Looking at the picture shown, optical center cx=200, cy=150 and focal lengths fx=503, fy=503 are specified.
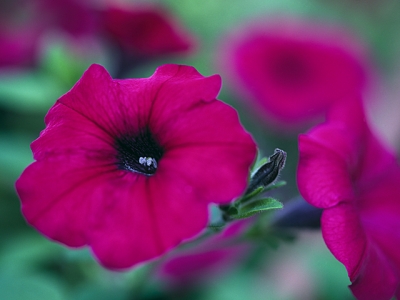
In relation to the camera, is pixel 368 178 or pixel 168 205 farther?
pixel 368 178

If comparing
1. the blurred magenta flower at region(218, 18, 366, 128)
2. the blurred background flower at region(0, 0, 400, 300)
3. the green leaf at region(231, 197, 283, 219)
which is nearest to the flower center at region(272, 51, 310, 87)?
the blurred magenta flower at region(218, 18, 366, 128)

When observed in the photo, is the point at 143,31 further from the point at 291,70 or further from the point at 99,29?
the point at 291,70

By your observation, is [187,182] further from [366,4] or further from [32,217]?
[366,4]

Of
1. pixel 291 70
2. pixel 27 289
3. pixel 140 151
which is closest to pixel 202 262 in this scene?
pixel 27 289

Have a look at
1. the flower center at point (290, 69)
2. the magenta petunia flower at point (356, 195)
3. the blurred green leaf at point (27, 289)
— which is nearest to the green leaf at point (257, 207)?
the magenta petunia flower at point (356, 195)

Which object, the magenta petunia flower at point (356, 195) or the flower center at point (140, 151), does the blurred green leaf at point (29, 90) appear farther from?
the magenta petunia flower at point (356, 195)

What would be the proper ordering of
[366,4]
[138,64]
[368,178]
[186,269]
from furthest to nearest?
[366,4] → [138,64] → [186,269] → [368,178]

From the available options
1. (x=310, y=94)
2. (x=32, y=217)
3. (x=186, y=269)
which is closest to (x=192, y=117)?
(x=32, y=217)
